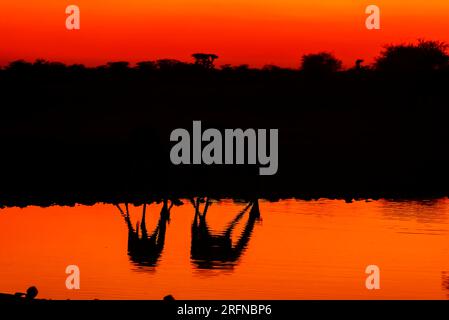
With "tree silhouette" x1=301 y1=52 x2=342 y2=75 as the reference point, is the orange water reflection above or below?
below

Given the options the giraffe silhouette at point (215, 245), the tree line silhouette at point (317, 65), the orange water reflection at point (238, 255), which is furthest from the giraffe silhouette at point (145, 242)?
the tree line silhouette at point (317, 65)

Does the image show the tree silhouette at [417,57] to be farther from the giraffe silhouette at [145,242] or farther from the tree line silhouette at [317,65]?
the giraffe silhouette at [145,242]

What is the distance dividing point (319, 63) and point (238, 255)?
62741 mm

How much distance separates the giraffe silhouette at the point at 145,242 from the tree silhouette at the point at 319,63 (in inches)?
2283

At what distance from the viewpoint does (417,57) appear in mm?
70312

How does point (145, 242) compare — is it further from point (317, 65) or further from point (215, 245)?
point (317, 65)

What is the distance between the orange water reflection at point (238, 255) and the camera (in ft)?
48.0

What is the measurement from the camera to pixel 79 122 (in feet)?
170

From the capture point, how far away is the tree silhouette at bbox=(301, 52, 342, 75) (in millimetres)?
78062

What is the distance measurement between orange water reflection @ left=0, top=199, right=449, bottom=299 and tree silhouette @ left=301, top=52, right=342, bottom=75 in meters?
54.5

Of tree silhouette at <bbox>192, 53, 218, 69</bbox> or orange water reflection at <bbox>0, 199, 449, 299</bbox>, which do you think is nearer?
orange water reflection at <bbox>0, 199, 449, 299</bbox>

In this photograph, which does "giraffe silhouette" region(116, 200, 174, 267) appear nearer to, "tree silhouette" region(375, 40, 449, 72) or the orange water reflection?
the orange water reflection

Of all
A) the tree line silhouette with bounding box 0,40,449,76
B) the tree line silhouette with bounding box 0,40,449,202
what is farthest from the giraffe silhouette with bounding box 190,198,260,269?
the tree line silhouette with bounding box 0,40,449,76
